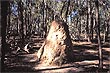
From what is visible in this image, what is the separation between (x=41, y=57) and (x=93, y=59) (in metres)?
4.22

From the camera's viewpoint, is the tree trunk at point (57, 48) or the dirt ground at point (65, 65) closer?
the dirt ground at point (65, 65)

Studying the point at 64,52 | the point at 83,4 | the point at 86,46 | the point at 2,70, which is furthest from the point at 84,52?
the point at 83,4

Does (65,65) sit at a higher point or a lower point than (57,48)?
lower

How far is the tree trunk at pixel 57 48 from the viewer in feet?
67.3

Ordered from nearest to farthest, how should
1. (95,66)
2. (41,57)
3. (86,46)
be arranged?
(95,66)
(41,57)
(86,46)

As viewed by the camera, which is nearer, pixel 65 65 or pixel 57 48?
pixel 65 65

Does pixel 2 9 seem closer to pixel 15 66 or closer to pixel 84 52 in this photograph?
pixel 15 66

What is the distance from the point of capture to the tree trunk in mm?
20500

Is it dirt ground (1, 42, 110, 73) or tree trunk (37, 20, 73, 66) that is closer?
dirt ground (1, 42, 110, 73)

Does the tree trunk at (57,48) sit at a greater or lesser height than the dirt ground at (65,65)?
greater

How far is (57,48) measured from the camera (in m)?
20.8

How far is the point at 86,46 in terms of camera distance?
2859 centimetres

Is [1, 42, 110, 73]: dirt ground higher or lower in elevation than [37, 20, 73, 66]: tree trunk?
lower

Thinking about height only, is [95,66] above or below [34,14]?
below
